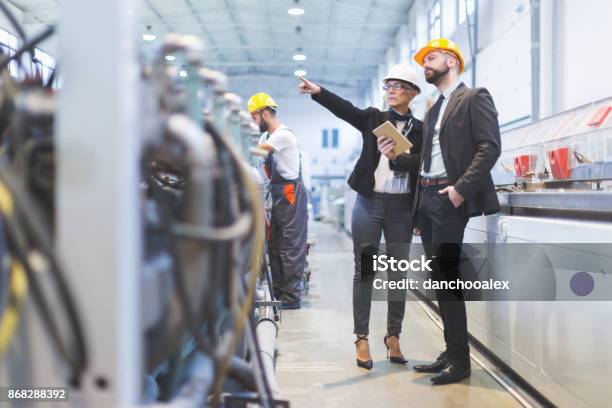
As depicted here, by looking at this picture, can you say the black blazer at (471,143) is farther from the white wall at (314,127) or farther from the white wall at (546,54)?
the white wall at (314,127)

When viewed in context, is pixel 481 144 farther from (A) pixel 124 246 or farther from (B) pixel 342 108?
Result: (A) pixel 124 246

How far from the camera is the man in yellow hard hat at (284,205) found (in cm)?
362

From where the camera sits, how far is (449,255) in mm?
2322

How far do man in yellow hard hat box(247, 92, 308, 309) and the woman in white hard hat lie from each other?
107 centimetres

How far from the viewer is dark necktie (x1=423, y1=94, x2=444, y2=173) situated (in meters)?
2.39

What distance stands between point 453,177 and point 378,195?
15.1 inches

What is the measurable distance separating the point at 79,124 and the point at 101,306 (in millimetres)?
196

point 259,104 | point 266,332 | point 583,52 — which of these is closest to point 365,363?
point 266,332

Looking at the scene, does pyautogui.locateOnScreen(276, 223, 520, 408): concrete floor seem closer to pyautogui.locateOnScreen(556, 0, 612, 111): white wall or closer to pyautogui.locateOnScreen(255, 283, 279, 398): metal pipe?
pyautogui.locateOnScreen(255, 283, 279, 398): metal pipe

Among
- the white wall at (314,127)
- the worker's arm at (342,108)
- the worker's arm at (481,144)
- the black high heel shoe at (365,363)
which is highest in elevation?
the white wall at (314,127)

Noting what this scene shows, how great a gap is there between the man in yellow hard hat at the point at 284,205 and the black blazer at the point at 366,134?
3.44 ft

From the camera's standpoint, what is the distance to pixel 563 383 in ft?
5.82

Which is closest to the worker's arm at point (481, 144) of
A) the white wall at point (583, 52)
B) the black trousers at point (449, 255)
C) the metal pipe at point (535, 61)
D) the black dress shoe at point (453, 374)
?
the black trousers at point (449, 255)

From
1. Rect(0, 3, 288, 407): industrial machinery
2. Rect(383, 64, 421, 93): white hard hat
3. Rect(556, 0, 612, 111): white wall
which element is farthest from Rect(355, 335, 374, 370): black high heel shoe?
Rect(556, 0, 612, 111): white wall
